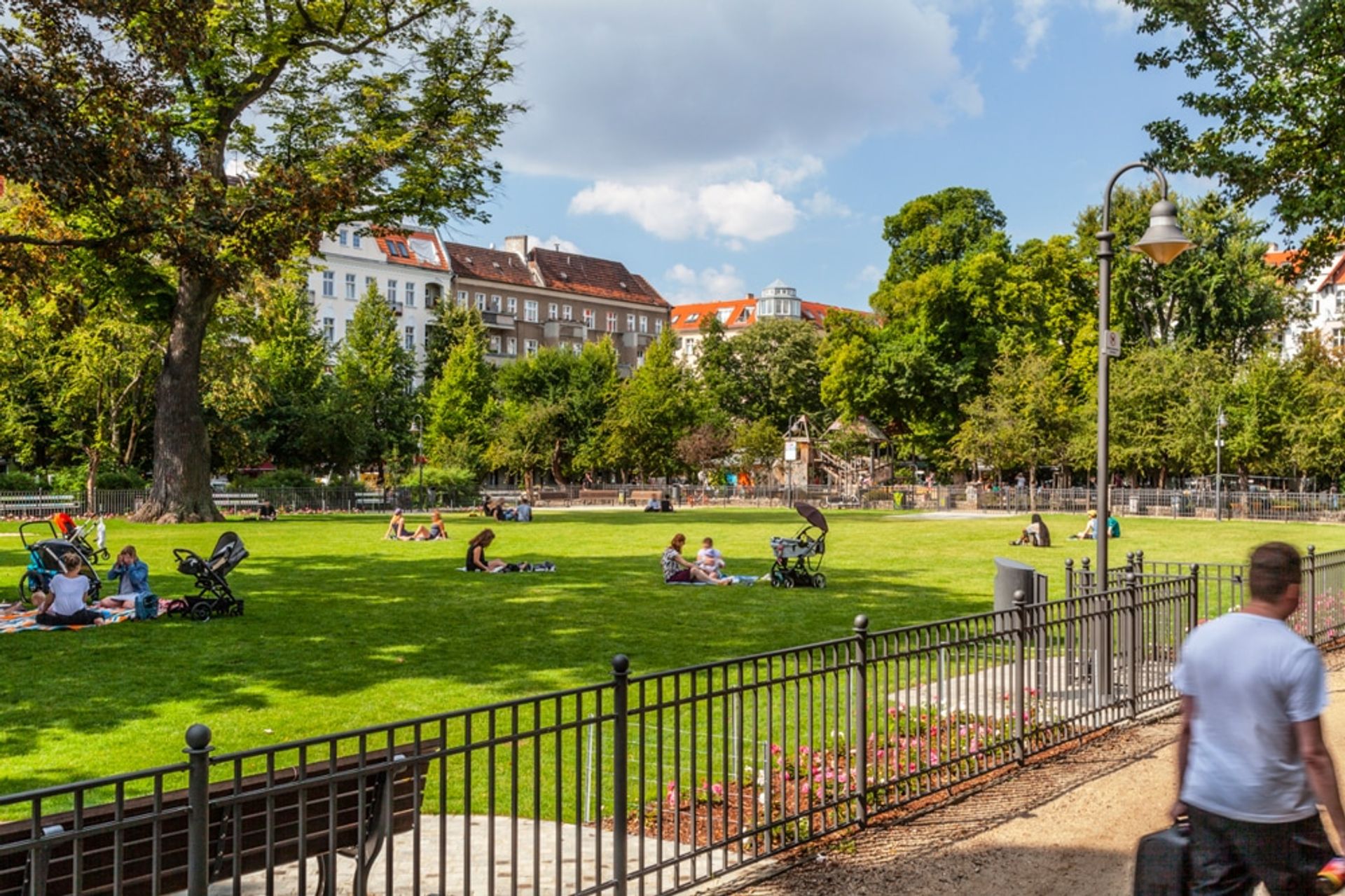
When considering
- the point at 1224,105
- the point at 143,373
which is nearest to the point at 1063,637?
the point at 1224,105

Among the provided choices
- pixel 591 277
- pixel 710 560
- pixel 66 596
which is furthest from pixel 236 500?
pixel 591 277

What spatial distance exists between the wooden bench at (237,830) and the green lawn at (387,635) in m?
4.22

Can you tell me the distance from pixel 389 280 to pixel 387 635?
8618 cm

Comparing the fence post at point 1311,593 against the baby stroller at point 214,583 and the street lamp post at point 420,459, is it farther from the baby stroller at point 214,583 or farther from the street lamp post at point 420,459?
the street lamp post at point 420,459

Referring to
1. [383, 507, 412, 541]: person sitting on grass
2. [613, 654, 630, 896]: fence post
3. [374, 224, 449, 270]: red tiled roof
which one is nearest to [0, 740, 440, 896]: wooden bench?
[613, 654, 630, 896]: fence post

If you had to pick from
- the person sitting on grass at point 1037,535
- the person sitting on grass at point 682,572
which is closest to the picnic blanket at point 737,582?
the person sitting on grass at point 682,572

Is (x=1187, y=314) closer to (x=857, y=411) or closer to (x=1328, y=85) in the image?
(x=857, y=411)

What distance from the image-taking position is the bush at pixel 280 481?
54.2 m

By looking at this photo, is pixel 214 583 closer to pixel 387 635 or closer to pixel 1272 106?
pixel 387 635

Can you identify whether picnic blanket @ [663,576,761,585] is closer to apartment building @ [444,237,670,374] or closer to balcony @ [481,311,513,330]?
apartment building @ [444,237,670,374]

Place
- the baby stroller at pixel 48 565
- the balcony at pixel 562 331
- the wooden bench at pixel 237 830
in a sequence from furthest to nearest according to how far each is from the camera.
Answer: the balcony at pixel 562 331, the baby stroller at pixel 48 565, the wooden bench at pixel 237 830

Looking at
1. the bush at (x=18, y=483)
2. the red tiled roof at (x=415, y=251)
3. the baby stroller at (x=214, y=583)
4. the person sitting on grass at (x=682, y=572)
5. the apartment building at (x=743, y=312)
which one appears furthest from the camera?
the apartment building at (x=743, y=312)

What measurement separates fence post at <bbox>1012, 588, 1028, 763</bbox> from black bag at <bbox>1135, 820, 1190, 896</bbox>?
13.2 ft

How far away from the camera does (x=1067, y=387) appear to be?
211ft
